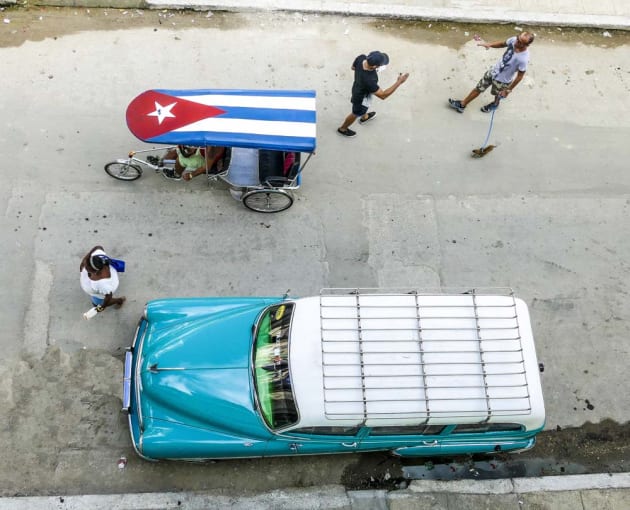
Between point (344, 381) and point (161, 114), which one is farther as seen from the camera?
point (161, 114)

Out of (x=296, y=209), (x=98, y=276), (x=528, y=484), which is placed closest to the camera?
(x=98, y=276)

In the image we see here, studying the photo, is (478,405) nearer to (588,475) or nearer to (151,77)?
(588,475)

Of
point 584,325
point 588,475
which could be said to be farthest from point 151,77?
point 588,475

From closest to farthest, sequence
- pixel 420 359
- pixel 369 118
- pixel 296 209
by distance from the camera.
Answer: pixel 420 359 → pixel 296 209 → pixel 369 118

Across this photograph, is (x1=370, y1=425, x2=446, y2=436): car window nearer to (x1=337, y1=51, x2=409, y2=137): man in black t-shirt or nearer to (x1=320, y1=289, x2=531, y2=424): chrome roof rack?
(x1=320, y1=289, x2=531, y2=424): chrome roof rack

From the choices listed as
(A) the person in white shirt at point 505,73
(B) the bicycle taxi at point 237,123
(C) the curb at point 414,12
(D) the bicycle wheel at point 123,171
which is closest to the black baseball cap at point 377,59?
(B) the bicycle taxi at point 237,123

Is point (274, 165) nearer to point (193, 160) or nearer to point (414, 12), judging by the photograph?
point (193, 160)

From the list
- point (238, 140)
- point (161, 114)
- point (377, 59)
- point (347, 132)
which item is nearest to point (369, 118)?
point (347, 132)
